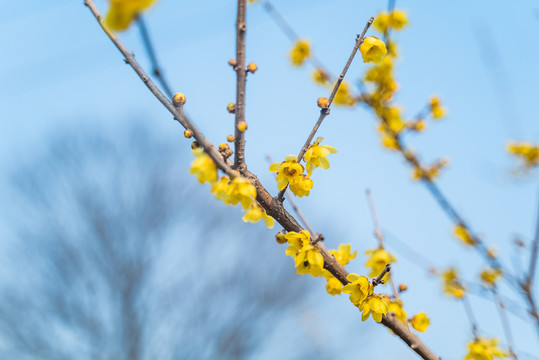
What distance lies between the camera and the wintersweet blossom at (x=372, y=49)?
4.79ft

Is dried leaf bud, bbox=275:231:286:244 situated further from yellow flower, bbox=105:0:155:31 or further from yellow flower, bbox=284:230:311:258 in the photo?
yellow flower, bbox=105:0:155:31

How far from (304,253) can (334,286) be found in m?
0.37

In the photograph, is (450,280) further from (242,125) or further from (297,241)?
(242,125)

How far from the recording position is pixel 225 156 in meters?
1.13

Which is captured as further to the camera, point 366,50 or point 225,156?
point 366,50

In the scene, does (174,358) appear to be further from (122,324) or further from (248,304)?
(248,304)

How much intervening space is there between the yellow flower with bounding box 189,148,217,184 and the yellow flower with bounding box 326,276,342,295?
2.47ft

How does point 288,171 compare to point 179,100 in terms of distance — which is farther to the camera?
Result: point 288,171

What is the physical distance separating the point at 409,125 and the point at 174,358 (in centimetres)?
1185

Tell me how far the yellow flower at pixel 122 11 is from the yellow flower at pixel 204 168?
487 mm

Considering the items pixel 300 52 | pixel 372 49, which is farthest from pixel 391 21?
pixel 372 49

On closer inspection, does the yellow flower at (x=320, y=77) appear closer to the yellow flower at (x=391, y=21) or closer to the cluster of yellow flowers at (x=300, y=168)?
the yellow flower at (x=391, y=21)

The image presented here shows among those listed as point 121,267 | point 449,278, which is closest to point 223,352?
point 121,267

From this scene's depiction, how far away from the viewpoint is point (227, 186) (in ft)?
3.62
